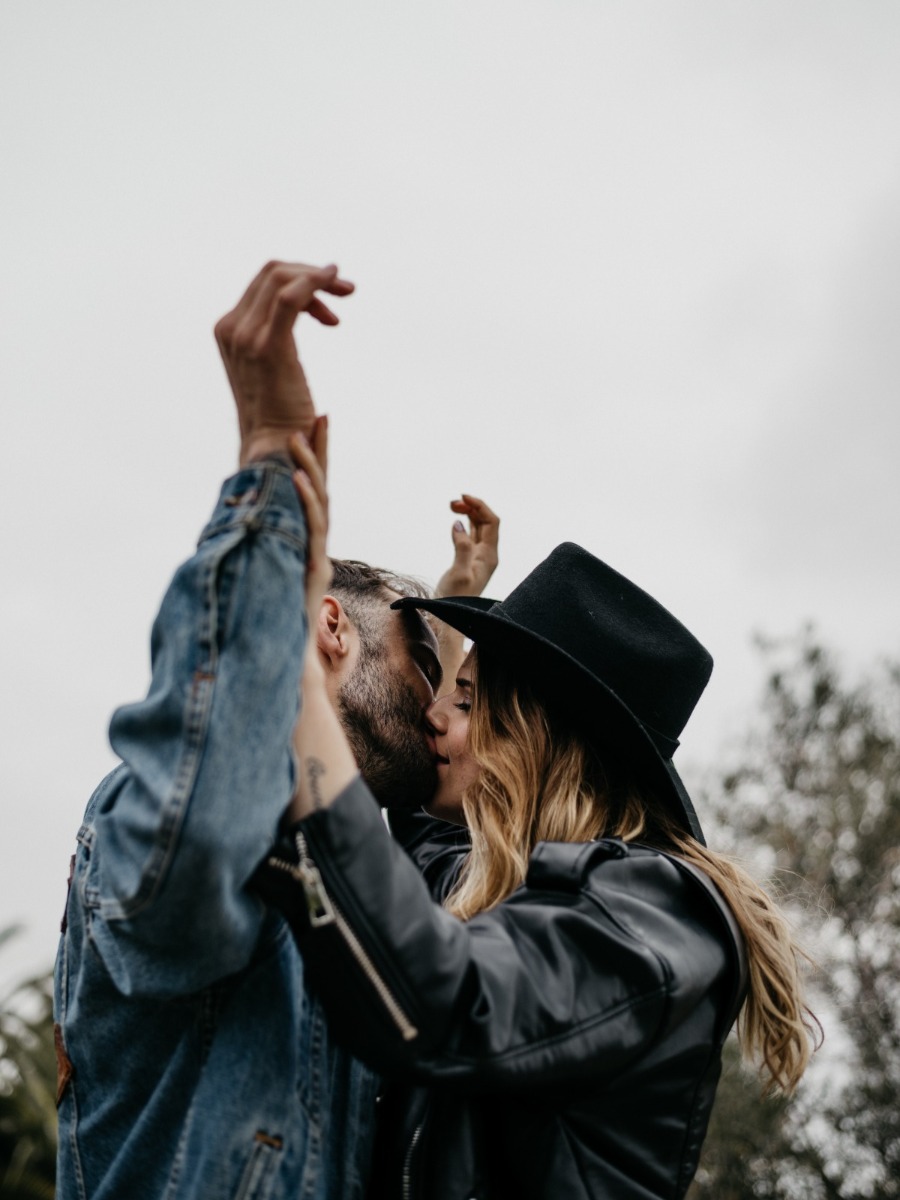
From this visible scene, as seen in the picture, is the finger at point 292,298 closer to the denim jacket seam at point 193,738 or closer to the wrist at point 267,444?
the wrist at point 267,444

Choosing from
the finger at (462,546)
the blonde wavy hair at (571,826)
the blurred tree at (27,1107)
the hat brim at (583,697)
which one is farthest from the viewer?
the blurred tree at (27,1107)

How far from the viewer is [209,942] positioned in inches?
59.9

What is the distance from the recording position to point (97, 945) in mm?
1805

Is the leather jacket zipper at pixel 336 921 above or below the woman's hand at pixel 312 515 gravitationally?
below

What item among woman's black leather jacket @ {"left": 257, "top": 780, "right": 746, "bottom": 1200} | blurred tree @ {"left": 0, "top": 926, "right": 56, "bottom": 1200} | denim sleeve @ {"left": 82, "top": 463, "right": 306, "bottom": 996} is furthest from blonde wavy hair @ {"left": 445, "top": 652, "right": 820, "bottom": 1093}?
blurred tree @ {"left": 0, "top": 926, "right": 56, "bottom": 1200}

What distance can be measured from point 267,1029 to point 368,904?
46cm

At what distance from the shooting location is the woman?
5.08 feet

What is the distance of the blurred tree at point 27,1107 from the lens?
23.8ft

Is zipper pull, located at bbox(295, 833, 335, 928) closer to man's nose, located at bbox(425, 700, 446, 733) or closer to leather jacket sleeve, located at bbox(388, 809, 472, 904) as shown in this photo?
leather jacket sleeve, located at bbox(388, 809, 472, 904)

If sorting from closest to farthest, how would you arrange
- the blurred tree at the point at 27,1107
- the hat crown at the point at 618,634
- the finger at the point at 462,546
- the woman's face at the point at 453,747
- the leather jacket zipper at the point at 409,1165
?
1. the leather jacket zipper at the point at 409,1165
2. the hat crown at the point at 618,634
3. the woman's face at the point at 453,747
4. the finger at the point at 462,546
5. the blurred tree at the point at 27,1107

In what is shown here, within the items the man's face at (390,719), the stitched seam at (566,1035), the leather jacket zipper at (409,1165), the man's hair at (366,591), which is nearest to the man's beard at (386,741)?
the man's face at (390,719)

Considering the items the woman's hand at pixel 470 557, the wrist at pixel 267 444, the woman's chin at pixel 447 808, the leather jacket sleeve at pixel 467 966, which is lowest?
the woman's chin at pixel 447 808

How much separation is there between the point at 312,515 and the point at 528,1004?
2.66 feet

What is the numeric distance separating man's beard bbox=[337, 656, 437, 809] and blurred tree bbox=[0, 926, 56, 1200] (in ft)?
17.7
